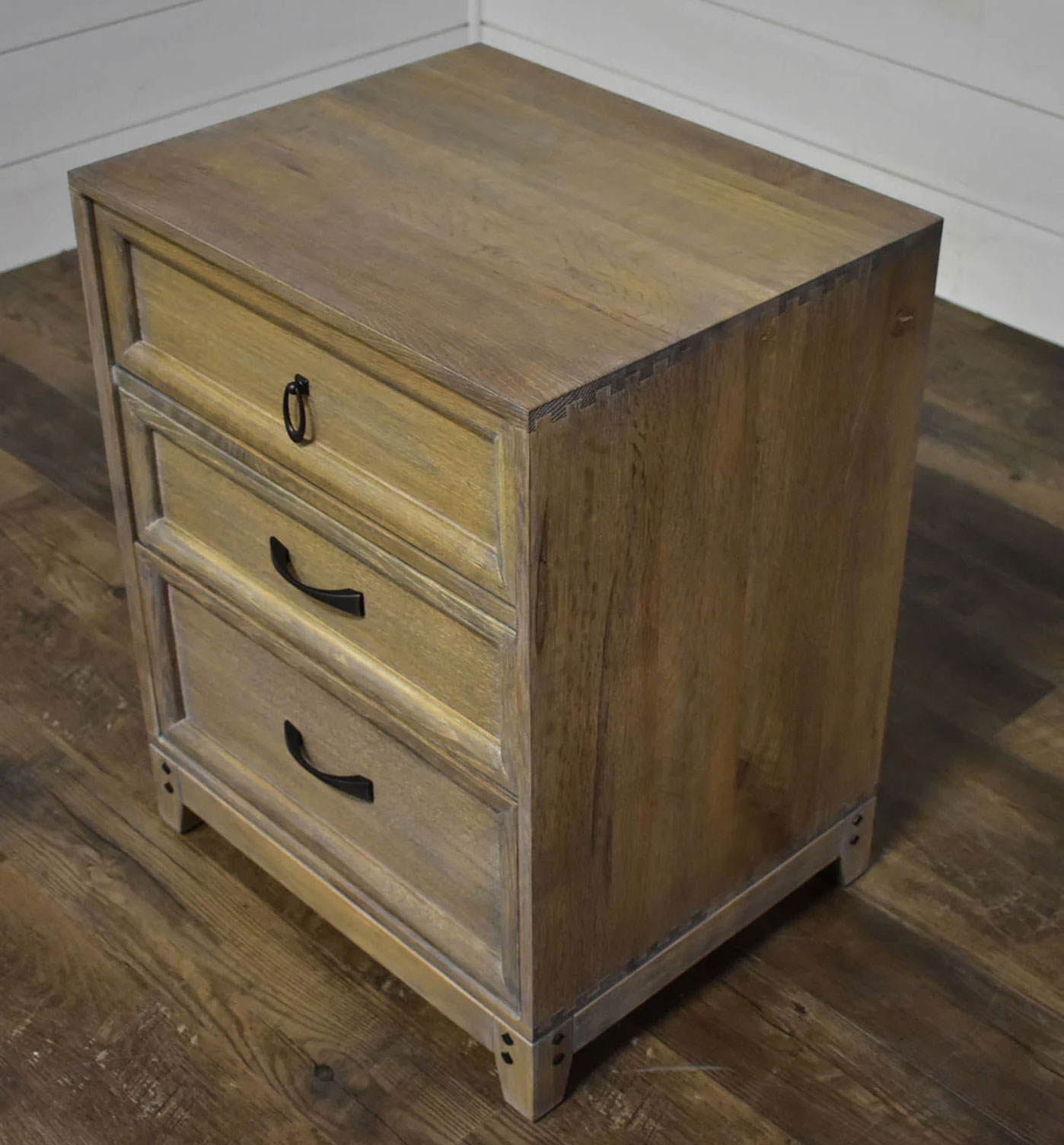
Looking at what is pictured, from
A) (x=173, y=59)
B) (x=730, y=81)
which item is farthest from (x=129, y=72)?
(x=730, y=81)

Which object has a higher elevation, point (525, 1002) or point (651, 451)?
point (651, 451)

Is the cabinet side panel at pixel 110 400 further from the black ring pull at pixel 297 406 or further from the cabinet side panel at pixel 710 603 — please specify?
the cabinet side panel at pixel 710 603

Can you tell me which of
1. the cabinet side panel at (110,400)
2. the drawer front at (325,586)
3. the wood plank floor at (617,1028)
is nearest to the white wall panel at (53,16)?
the wood plank floor at (617,1028)

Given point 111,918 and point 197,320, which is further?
point 111,918

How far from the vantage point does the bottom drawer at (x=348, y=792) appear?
1.25 meters

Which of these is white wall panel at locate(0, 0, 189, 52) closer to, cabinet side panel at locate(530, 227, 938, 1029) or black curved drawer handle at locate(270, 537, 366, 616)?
black curved drawer handle at locate(270, 537, 366, 616)

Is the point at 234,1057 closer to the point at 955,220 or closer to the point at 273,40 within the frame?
the point at 955,220

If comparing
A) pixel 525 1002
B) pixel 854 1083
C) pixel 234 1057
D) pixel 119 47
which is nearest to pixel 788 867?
pixel 854 1083

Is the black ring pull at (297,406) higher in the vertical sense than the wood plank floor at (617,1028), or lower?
higher

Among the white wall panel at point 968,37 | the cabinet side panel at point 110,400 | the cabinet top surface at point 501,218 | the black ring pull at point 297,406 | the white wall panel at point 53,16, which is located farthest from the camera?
the white wall panel at point 53,16

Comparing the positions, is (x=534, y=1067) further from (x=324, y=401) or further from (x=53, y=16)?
(x=53, y=16)

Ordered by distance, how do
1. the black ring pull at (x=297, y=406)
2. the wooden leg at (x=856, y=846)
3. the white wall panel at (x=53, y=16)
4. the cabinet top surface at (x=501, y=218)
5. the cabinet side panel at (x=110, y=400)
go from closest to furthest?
the cabinet top surface at (x=501, y=218) → the black ring pull at (x=297, y=406) → the cabinet side panel at (x=110, y=400) → the wooden leg at (x=856, y=846) → the white wall panel at (x=53, y=16)

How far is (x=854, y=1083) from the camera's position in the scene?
135 cm

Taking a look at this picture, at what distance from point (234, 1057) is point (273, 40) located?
2128 mm
